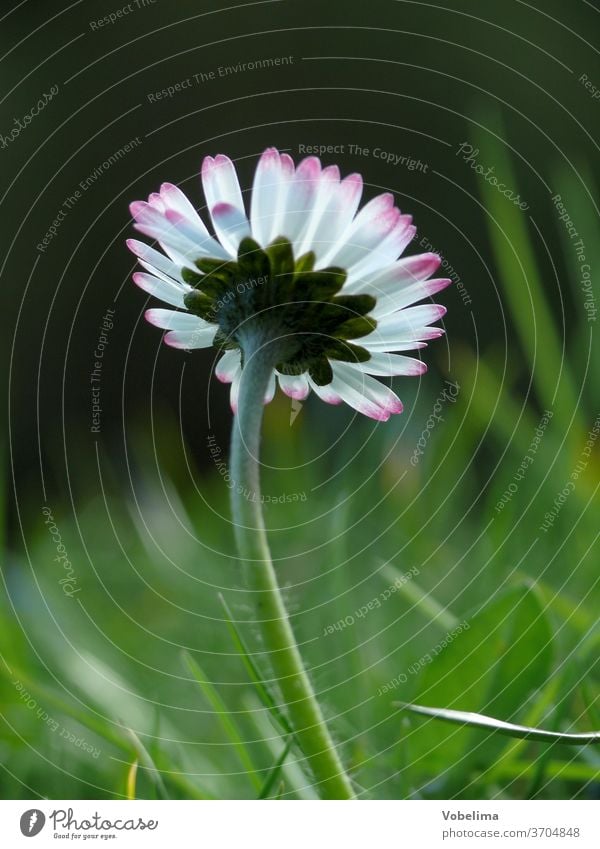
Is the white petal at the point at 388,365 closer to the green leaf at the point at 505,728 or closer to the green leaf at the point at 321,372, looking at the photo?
the green leaf at the point at 321,372

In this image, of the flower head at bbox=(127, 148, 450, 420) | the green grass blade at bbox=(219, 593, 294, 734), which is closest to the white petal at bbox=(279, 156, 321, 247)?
the flower head at bbox=(127, 148, 450, 420)

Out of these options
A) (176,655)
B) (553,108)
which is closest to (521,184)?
(553,108)

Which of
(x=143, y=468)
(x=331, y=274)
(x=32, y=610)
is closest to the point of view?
(x=331, y=274)

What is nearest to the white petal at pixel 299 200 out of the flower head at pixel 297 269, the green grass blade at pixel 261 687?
the flower head at pixel 297 269
